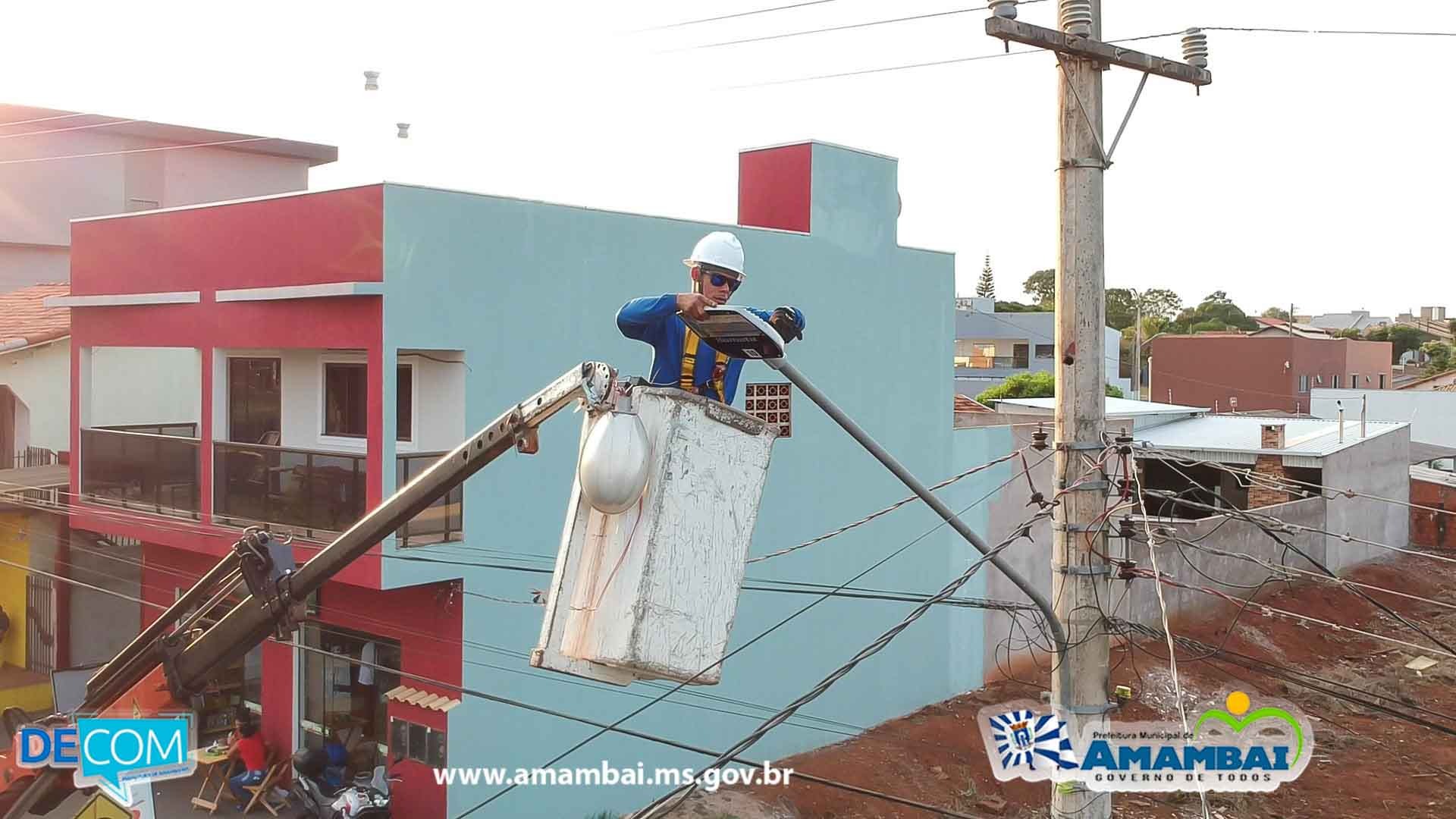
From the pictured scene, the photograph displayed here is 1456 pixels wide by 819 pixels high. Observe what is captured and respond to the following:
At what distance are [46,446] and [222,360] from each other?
806 cm

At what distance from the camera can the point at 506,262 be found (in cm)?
1453

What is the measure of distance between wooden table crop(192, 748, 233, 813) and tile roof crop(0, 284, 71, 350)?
23.5ft

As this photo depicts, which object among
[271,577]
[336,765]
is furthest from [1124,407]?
[271,577]

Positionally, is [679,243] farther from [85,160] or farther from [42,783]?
[85,160]

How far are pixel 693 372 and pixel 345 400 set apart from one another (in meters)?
10.7

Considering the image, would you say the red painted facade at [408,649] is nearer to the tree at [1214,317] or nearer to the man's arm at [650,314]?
the man's arm at [650,314]

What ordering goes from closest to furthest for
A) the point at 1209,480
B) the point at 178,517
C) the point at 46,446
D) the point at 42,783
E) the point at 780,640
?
the point at 42,783
the point at 178,517
the point at 780,640
the point at 46,446
the point at 1209,480

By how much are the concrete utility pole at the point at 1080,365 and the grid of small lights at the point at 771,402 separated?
28.2 ft

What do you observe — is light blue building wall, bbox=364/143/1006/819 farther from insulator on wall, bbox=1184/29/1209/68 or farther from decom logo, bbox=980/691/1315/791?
insulator on wall, bbox=1184/29/1209/68

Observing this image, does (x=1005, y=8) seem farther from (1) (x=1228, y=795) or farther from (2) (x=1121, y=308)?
(2) (x=1121, y=308)

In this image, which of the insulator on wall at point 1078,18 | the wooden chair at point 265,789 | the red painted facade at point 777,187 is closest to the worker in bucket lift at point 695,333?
the insulator on wall at point 1078,18

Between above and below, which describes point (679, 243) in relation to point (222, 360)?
above

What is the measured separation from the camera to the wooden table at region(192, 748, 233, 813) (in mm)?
15555

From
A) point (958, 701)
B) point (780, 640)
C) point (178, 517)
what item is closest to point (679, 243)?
point (780, 640)
